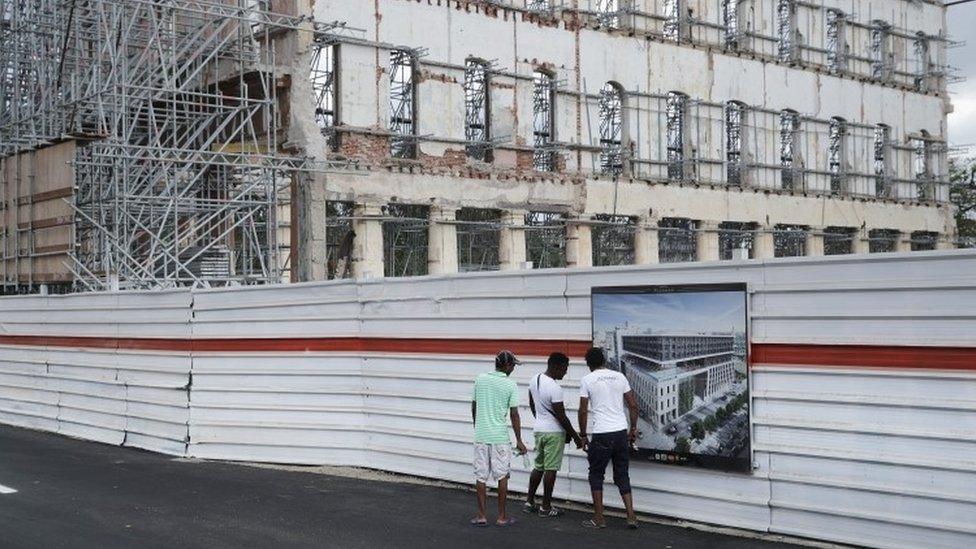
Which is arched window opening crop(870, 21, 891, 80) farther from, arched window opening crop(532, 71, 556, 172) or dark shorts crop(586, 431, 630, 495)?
dark shorts crop(586, 431, 630, 495)

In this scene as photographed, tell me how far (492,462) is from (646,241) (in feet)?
91.0

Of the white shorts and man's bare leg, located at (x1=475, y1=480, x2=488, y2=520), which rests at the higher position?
the white shorts

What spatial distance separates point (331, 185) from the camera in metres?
30.6

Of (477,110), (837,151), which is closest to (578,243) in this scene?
(477,110)

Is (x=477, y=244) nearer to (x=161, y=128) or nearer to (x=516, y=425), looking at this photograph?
(x=161, y=128)

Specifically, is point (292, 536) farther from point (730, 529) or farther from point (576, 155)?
point (576, 155)

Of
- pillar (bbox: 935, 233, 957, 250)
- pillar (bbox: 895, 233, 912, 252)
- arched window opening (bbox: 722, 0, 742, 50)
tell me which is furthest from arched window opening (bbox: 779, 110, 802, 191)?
pillar (bbox: 935, 233, 957, 250)

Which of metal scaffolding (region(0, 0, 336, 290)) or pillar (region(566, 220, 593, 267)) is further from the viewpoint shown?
pillar (region(566, 220, 593, 267))

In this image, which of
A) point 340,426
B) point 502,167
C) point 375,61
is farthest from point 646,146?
point 340,426

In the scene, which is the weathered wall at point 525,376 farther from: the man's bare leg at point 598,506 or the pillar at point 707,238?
the pillar at point 707,238

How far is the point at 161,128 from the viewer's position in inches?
1121

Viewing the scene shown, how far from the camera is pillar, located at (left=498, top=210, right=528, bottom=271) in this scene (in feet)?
114

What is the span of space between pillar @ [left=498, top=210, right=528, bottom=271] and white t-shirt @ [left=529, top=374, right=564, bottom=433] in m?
22.9

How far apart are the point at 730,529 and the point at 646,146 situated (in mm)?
28782
